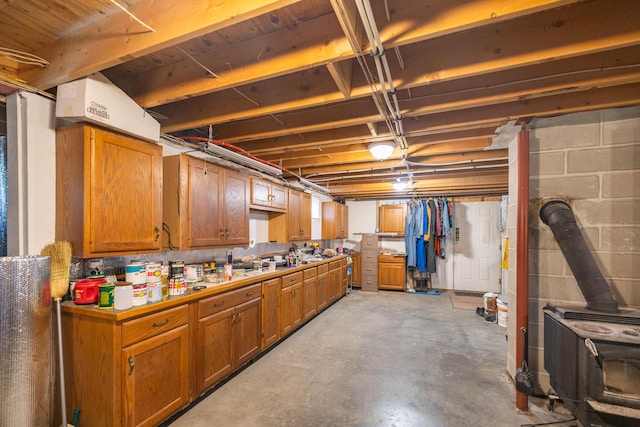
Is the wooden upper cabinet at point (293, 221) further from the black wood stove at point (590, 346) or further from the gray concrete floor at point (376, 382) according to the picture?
the black wood stove at point (590, 346)

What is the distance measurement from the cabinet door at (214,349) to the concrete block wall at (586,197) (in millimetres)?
2545

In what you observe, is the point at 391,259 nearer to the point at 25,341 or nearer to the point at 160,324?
the point at 160,324

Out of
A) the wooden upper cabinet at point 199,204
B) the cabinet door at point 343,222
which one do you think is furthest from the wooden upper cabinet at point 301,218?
the cabinet door at point 343,222

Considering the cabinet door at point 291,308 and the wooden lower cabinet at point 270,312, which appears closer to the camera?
the wooden lower cabinet at point 270,312

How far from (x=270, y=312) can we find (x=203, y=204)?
1397mm

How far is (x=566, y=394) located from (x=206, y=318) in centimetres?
255

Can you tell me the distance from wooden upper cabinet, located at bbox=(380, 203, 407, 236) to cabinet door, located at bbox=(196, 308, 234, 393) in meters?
4.99

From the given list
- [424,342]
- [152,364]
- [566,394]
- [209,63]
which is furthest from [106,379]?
[424,342]

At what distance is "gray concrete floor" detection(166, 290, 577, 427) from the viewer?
2137 millimetres

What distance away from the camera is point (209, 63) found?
5.96 ft

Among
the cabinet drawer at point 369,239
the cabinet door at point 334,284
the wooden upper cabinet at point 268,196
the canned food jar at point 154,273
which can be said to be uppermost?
the wooden upper cabinet at point 268,196

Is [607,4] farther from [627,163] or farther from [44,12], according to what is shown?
[44,12]

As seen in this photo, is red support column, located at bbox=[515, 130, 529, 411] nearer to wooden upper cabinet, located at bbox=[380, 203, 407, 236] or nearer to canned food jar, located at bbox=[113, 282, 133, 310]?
canned food jar, located at bbox=[113, 282, 133, 310]

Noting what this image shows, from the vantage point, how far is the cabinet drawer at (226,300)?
7.57ft
